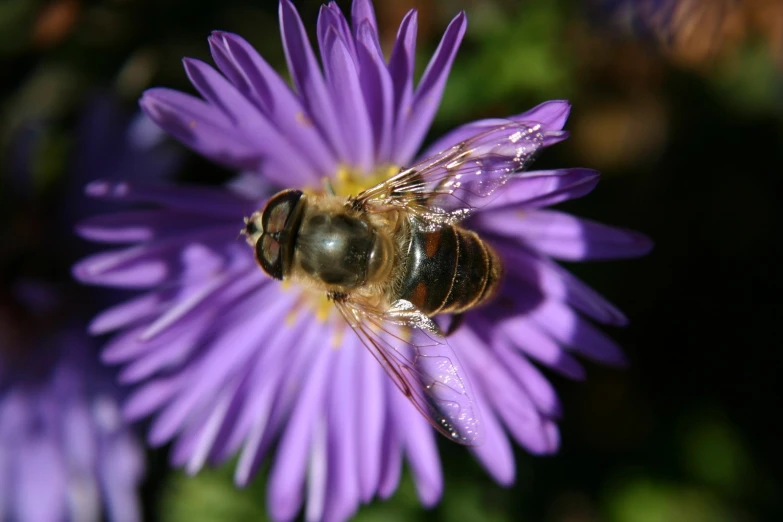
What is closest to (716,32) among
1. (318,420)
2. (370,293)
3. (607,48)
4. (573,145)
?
(607,48)

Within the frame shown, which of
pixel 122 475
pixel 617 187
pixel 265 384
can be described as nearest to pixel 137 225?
pixel 265 384

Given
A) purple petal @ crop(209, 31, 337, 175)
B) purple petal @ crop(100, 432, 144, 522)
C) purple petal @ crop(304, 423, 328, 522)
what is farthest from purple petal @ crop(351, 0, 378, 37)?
purple petal @ crop(100, 432, 144, 522)

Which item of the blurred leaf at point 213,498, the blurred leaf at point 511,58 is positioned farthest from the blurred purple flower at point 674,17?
the blurred leaf at point 213,498

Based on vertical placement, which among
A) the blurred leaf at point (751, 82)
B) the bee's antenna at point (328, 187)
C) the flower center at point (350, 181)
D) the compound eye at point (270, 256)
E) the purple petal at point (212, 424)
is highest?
the compound eye at point (270, 256)

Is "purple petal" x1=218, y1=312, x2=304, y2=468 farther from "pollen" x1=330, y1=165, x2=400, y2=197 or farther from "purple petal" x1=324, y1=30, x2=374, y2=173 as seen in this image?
"purple petal" x1=324, y1=30, x2=374, y2=173

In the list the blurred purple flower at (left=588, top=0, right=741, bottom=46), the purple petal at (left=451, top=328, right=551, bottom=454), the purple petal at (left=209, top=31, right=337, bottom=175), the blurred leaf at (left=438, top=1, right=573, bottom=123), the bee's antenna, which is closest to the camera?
the purple petal at (left=209, top=31, right=337, bottom=175)

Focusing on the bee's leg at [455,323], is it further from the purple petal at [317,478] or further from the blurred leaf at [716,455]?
the blurred leaf at [716,455]
